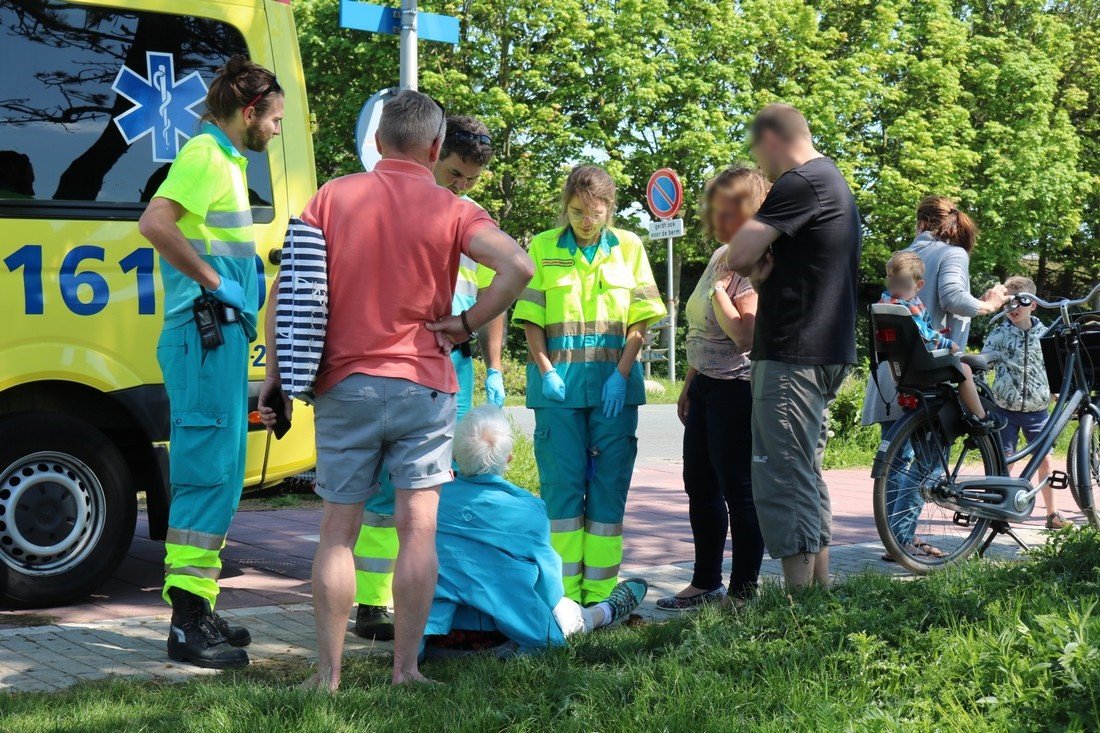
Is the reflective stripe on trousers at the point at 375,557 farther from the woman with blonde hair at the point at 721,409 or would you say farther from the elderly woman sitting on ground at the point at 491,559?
the woman with blonde hair at the point at 721,409

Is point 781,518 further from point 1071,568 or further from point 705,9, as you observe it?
point 705,9

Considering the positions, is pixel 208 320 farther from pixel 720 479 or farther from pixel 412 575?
pixel 720 479

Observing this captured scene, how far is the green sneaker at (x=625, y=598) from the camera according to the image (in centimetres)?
495

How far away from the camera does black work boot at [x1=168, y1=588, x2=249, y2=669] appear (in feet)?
14.6

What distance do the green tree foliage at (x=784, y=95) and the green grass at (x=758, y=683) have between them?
2607cm

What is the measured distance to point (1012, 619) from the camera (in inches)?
147

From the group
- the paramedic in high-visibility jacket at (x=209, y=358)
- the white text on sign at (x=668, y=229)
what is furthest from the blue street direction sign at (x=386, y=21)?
the white text on sign at (x=668, y=229)

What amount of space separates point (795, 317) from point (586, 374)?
3.59 feet

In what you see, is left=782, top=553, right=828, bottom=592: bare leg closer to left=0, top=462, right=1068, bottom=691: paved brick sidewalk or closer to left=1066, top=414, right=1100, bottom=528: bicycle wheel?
left=0, top=462, right=1068, bottom=691: paved brick sidewalk

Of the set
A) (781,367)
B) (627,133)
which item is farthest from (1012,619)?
(627,133)

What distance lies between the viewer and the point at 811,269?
4.54m

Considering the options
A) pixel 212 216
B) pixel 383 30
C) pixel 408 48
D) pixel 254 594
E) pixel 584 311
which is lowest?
pixel 254 594

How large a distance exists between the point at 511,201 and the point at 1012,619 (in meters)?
27.9

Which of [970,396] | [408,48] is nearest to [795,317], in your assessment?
[970,396]
